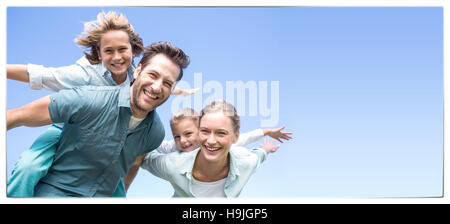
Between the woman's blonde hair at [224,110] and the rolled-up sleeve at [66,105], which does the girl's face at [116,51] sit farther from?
the woman's blonde hair at [224,110]

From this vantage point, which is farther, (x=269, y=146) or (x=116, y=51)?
(x=269, y=146)

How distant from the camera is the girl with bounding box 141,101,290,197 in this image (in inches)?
106

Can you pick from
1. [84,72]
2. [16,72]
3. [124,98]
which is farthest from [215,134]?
[16,72]

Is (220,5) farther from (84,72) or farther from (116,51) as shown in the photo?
(84,72)

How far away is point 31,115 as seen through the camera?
2.53 m

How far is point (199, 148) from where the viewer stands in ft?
8.96

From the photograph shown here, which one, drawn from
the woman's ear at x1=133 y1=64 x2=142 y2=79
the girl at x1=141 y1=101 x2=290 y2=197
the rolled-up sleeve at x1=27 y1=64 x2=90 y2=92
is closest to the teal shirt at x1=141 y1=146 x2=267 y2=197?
the girl at x1=141 y1=101 x2=290 y2=197

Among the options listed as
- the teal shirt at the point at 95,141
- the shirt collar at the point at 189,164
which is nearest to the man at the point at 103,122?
the teal shirt at the point at 95,141

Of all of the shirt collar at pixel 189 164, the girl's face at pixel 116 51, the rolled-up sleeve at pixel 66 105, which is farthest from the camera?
the shirt collar at pixel 189 164

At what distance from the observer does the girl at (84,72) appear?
260cm

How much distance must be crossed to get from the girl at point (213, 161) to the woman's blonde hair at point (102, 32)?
1.99ft

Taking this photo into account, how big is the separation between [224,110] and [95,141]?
0.81m
